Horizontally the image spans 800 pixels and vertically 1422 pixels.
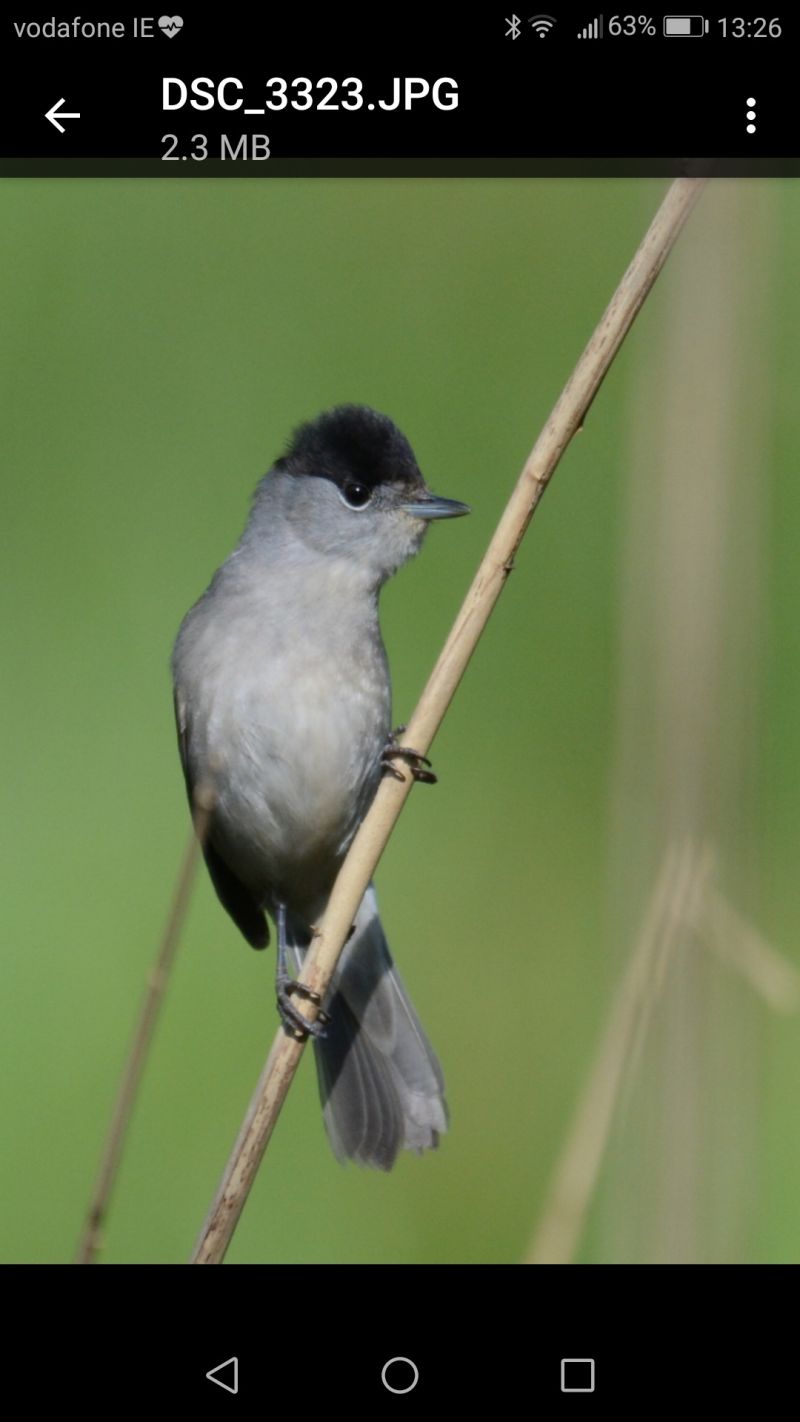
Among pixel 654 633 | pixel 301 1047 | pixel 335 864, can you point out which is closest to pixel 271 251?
pixel 335 864

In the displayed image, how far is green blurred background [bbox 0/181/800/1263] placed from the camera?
272 cm

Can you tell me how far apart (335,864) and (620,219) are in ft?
6.54

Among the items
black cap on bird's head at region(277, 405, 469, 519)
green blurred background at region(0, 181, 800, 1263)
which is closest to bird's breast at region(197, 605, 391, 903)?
black cap on bird's head at region(277, 405, 469, 519)

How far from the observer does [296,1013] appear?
2.17 meters
